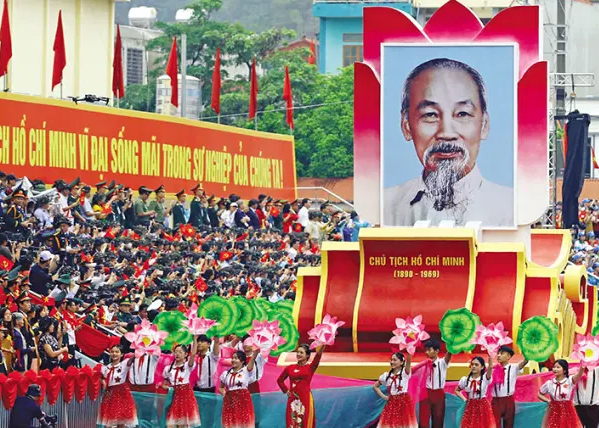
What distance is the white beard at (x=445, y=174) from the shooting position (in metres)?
21.8

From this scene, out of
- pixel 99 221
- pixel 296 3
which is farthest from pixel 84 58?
pixel 296 3

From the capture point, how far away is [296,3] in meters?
103

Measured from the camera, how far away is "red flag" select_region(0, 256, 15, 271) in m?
20.5

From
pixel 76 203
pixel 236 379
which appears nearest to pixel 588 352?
pixel 236 379

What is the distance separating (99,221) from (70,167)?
4827 mm

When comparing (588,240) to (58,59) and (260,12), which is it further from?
(260,12)

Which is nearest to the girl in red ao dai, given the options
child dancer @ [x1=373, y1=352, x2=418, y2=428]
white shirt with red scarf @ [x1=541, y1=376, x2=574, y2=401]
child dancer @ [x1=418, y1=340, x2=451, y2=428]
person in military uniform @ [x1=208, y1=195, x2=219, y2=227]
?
child dancer @ [x1=373, y1=352, x2=418, y2=428]

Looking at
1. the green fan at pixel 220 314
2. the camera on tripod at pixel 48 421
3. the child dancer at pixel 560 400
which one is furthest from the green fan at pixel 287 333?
the child dancer at pixel 560 400

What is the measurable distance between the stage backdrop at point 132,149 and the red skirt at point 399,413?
11654 mm

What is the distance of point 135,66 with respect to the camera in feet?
216

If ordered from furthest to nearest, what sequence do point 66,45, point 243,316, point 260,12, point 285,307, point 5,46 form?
point 260,12 → point 66,45 → point 5,46 → point 285,307 → point 243,316

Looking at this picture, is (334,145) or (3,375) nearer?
(3,375)

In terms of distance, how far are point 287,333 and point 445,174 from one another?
11.4 feet

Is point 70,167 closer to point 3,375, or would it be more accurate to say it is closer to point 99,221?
point 99,221
